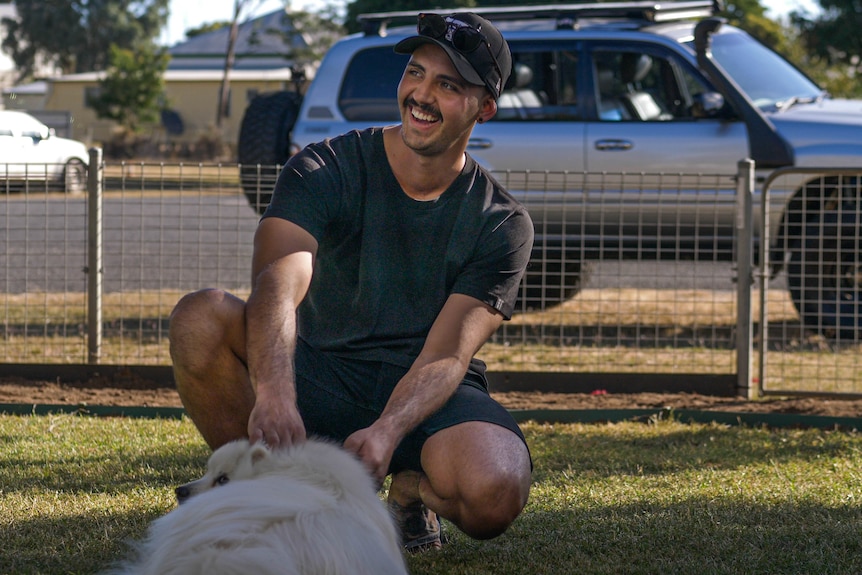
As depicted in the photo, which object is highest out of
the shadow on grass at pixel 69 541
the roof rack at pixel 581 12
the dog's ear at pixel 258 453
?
the roof rack at pixel 581 12

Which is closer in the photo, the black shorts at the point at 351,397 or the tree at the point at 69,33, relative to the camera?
the black shorts at the point at 351,397

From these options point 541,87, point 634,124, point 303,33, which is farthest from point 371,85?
point 303,33

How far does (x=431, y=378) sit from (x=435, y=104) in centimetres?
92

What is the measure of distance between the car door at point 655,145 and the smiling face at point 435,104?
3729 millimetres

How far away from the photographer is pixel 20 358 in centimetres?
689

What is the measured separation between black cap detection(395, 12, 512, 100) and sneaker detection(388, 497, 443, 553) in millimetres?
1446

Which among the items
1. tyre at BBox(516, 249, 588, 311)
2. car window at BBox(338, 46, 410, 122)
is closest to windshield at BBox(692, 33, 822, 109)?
tyre at BBox(516, 249, 588, 311)

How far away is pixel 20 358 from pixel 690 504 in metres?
4.61

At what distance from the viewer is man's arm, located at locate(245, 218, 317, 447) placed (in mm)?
2949

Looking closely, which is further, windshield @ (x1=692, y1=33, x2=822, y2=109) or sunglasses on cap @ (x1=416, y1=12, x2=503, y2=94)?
windshield @ (x1=692, y1=33, x2=822, y2=109)

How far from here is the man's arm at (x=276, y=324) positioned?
9.68 ft

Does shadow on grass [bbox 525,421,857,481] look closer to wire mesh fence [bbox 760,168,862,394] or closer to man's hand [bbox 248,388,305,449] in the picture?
wire mesh fence [bbox 760,168,862,394]

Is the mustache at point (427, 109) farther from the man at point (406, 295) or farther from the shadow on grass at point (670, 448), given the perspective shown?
the shadow on grass at point (670, 448)

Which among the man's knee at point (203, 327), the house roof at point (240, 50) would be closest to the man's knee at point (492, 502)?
the man's knee at point (203, 327)
